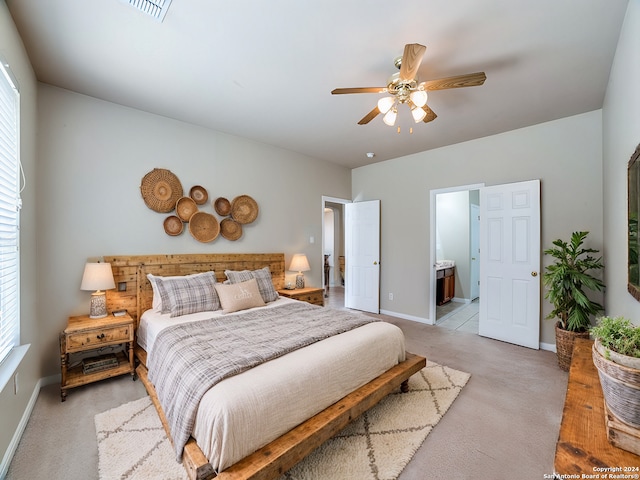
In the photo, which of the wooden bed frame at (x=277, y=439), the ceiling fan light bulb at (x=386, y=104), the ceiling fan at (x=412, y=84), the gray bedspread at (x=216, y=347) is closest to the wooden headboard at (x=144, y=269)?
the wooden bed frame at (x=277, y=439)

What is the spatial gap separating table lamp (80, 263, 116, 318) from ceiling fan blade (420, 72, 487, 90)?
3.15m

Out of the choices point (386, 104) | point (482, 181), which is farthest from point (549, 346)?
point (386, 104)

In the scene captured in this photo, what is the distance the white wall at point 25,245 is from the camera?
1706mm

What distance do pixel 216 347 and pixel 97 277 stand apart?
153 centimetres

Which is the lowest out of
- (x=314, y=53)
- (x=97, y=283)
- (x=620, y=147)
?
(x=97, y=283)

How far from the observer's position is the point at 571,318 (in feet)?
9.43

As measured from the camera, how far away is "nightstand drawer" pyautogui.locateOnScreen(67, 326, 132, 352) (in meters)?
2.36

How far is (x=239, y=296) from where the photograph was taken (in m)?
3.01

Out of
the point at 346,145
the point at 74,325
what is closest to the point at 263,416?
the point at 74,325

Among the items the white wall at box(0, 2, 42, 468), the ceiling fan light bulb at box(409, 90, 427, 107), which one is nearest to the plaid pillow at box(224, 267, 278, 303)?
the white wall at box(0, 2, 42, 468)

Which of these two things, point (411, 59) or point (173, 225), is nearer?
point (411, 59)

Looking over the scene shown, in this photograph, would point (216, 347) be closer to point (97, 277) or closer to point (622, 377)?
point (97, 277)

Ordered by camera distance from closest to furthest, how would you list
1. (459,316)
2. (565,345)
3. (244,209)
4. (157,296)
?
(565,345), (157,296), (244,209), (459,316)

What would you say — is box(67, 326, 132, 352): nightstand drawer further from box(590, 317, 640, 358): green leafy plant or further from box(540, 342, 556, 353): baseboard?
box(540, 342, 556, 353): baseboard
